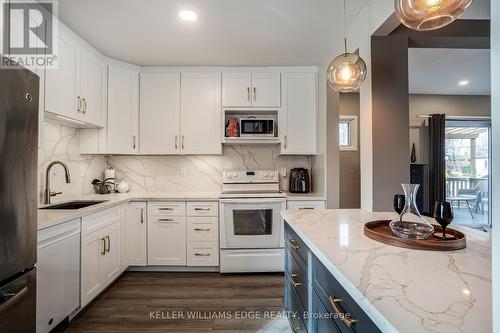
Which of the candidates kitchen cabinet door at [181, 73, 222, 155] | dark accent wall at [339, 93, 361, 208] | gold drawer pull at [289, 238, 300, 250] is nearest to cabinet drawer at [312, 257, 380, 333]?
gold drawer pull at [289, 238, 300, 250]

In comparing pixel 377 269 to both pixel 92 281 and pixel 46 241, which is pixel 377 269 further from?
pixel 92 281

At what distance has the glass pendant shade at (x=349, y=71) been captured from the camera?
1.60 metres

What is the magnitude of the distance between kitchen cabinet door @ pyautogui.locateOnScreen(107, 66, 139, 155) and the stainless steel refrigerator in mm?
1639

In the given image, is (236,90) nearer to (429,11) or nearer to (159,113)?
(159,113)

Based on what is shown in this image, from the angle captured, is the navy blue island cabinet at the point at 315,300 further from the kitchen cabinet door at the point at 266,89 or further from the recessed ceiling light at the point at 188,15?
the recessed ceiling light at the point at 188,15

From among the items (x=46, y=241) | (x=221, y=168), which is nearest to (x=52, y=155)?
(x=46, y=241)

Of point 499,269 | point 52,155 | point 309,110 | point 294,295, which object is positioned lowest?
point 294,295

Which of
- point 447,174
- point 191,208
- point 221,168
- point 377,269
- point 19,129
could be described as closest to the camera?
point 377,269

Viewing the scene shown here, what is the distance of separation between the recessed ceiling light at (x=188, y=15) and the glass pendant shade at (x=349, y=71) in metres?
1.18

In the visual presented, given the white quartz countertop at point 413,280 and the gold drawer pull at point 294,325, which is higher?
the white quartz countertop at point 413,280

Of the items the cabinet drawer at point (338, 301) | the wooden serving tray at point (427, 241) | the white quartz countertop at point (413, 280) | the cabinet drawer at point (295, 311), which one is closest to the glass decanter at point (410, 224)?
the wooden serving tray at point (427, 241)

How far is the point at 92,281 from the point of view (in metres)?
2.07

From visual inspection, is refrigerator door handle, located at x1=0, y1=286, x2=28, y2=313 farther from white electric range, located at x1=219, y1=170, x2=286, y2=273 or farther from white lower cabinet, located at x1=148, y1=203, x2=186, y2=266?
white electric range, located at x1=219, y1=170, x2=286, y2=273

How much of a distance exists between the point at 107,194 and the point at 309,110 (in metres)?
2.65
